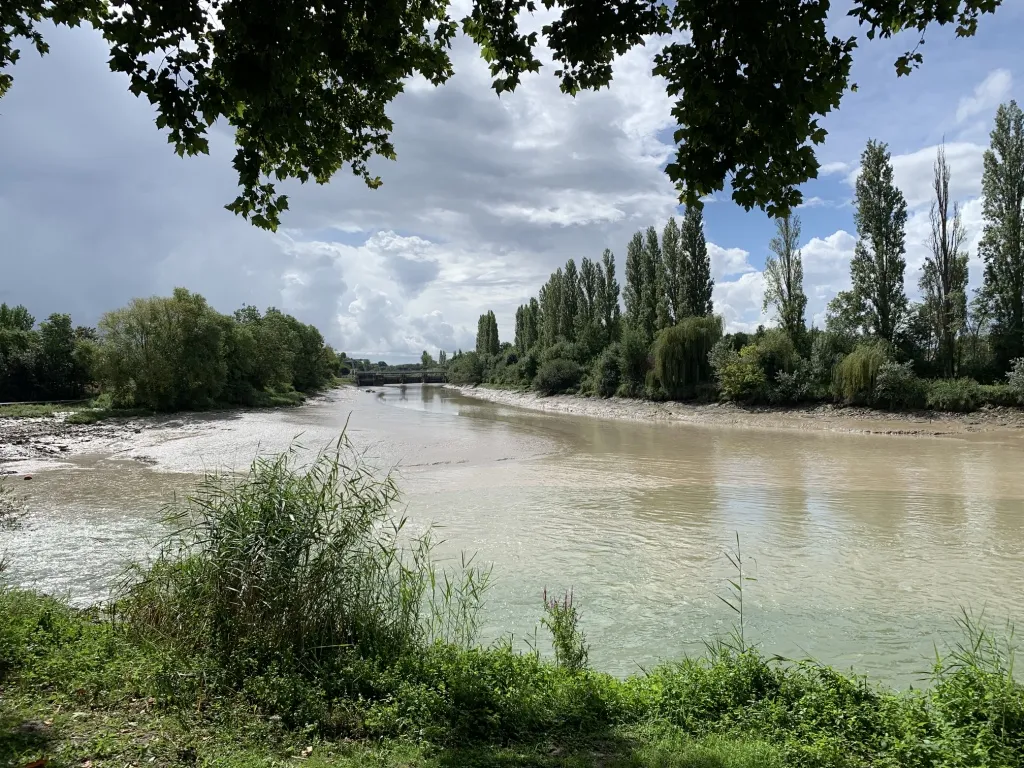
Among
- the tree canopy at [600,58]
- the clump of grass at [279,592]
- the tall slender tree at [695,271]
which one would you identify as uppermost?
the tall slender tree at [695,271]

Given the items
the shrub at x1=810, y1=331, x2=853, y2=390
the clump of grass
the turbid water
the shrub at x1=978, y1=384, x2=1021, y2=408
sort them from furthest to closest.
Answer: the shrub at x1=810, y1=331, x2=853, y2=390
the shrub at x1=978, y1=384, x2=1021, y2=408
the turbid water
the clump of grass

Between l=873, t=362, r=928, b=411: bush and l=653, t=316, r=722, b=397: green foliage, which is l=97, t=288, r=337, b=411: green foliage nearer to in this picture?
l=653, t=316, r=722, b=397: green foliage

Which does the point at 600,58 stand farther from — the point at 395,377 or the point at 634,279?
the point at 395,377

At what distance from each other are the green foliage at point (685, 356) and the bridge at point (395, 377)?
106069 millimetres

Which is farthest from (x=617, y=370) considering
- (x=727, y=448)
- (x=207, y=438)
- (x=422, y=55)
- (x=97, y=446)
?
(x=422, y=55)

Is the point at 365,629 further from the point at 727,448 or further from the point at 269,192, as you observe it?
the point at 727,448

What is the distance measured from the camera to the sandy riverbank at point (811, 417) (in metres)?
28.2

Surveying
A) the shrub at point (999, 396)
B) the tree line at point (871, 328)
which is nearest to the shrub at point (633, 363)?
the tree line at point (871, 328)

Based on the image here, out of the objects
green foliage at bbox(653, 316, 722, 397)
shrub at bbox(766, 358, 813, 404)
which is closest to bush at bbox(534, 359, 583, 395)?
green foliage at bbox(653, 316, 722, 397)

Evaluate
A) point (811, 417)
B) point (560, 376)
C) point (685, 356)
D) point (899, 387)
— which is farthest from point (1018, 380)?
point (560, 376)

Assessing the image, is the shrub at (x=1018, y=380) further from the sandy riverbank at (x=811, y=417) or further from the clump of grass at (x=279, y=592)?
the clump of grass at (x=279, y=592)

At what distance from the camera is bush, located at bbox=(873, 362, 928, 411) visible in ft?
102

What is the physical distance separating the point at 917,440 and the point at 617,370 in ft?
88.4

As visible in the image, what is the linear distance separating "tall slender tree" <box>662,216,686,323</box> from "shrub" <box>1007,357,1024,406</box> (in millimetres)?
22788
